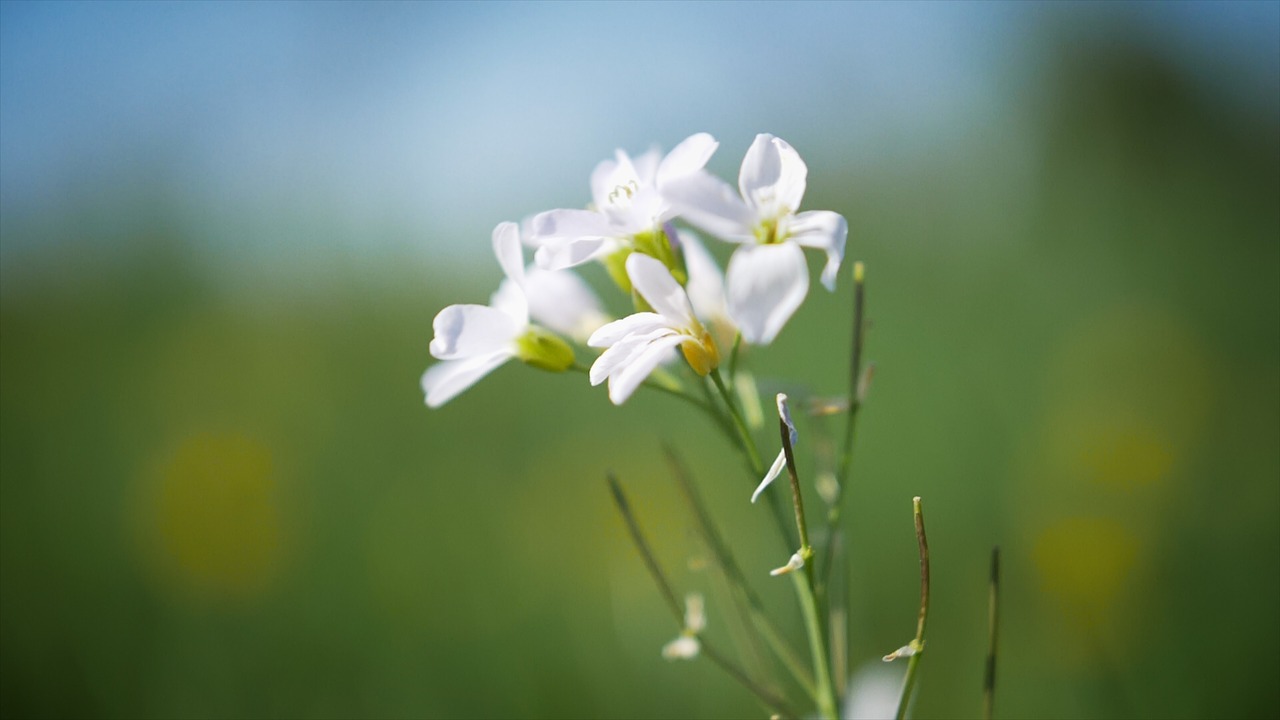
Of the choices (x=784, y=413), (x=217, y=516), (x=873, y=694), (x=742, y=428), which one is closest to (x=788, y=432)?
(x=784, y=413)

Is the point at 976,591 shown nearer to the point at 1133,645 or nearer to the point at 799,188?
the point at 1133,645

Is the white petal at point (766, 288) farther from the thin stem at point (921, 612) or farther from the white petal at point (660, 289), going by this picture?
the thin stem at point (921, 612)

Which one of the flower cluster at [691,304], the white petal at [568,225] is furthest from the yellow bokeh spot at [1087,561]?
the white petal at [568,225]

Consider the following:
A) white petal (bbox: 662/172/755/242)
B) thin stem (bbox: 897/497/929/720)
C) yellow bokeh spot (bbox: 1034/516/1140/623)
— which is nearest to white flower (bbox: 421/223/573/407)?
white petal (bbox: 662/172/755/242)

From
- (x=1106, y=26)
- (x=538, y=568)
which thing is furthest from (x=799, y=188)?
(x=1106, y=26)

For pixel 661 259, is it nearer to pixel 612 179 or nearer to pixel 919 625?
pixel 612 179

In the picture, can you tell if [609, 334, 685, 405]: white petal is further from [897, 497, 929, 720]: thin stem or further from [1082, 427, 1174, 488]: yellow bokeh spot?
[1082, 427, 1174, 488]: yellow bokeh spot
